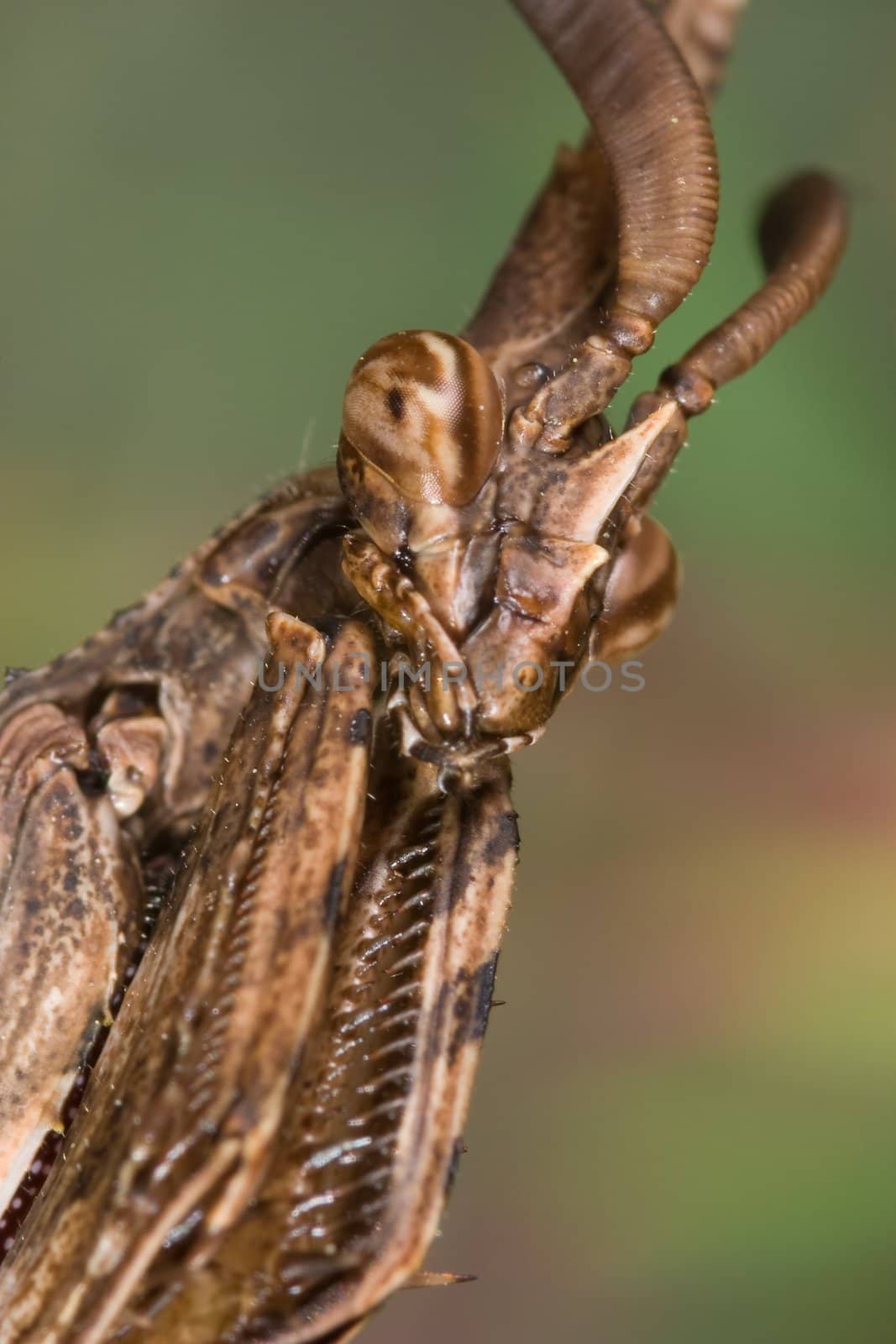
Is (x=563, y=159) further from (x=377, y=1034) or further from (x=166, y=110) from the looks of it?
(x=166, y=110)

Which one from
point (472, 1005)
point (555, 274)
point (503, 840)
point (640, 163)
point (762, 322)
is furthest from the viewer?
point (555, 274)

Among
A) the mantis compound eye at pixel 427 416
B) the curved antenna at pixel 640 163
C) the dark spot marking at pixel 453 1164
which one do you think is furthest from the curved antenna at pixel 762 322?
the dark spot marking at pixel 453 1164

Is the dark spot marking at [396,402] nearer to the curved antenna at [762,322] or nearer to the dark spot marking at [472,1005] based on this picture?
the curved antenna at [762,322]

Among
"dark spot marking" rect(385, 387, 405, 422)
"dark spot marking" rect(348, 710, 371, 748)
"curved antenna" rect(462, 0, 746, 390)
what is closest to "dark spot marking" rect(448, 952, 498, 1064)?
"dark spot marking" rect(348, 710, 371, 748)

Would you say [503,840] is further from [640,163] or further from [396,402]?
[640,163]

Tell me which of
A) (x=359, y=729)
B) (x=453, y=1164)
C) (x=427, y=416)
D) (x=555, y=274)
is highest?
(x=555, y=274)

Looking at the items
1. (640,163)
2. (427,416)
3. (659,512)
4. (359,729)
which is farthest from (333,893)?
(659,512)
